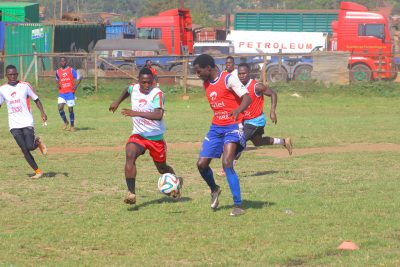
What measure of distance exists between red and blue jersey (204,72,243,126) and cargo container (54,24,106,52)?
1396 inches

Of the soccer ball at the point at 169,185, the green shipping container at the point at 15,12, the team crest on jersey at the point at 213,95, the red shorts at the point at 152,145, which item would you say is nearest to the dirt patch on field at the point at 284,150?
the red shorts at the point at 152,145

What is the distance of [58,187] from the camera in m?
12.4

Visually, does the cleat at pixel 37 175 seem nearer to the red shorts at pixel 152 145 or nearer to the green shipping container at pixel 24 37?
the red shorts at pixel 152 145

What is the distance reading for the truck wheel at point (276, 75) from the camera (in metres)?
34.7

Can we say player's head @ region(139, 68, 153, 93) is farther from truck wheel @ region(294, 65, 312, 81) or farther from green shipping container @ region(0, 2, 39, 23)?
green shipping container @ region(0, 2, 39, 23)

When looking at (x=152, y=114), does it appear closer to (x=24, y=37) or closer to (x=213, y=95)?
(x=213, y=95)

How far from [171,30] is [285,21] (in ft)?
38.5

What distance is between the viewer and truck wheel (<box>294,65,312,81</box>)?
114ft

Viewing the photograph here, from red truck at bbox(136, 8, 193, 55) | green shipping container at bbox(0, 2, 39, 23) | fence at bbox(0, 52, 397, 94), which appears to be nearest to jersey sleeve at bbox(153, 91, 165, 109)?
fence at bbox(0, 52, 397, 94)

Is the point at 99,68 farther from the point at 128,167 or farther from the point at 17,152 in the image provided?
the point at 128,167

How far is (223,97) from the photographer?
9.86 m

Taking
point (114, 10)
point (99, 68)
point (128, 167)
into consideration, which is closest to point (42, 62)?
point (99, 68)

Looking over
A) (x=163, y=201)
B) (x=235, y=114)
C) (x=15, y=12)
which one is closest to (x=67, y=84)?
(x=163, y=201)

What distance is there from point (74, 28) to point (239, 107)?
38.3 meters
